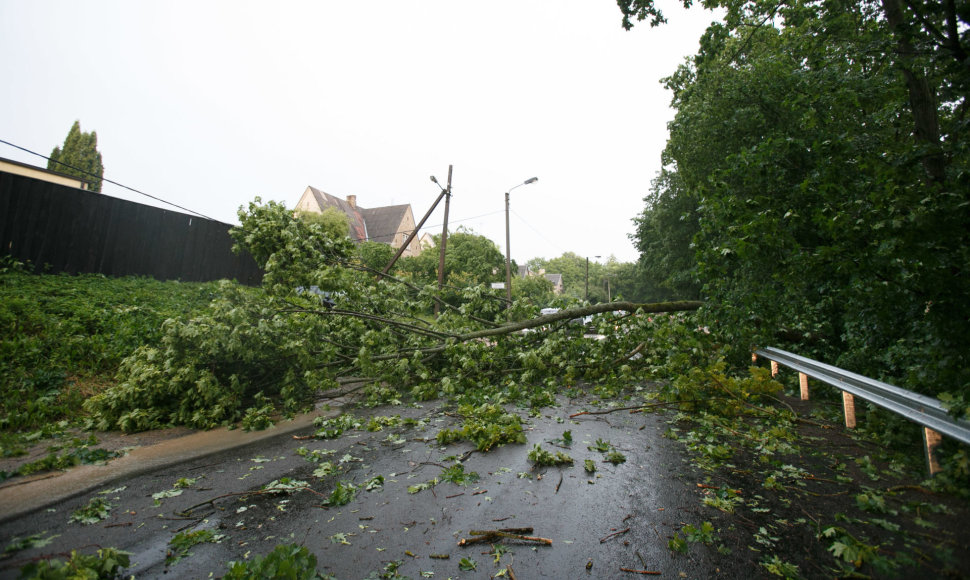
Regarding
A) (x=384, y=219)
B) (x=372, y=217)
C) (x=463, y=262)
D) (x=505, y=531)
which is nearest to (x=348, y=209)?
(x=372, y=217)

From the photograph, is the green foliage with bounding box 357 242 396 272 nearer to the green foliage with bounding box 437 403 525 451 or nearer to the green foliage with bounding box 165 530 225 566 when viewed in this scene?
the green foliage with bounding box 437 403 525 451

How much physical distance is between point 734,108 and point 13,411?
1670cm

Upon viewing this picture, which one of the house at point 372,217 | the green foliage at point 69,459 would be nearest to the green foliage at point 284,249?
the green foliage at point 69,459

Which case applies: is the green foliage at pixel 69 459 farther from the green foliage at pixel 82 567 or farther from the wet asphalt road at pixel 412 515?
the green foliage at pixel 82 567

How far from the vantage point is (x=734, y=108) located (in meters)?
13.9

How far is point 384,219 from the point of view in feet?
172

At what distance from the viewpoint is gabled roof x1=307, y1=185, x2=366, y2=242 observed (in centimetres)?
4644

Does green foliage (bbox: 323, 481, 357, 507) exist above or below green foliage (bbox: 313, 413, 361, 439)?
below

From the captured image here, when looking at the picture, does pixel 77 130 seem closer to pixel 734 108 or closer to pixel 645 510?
pixel 734 108

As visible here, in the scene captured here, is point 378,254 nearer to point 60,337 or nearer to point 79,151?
point 60,337

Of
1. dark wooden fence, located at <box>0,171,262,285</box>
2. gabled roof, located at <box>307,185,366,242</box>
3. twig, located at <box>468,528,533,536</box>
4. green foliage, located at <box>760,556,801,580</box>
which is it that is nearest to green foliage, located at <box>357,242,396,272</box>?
dark wooden fence, located at <box>0,171,262,285</box>

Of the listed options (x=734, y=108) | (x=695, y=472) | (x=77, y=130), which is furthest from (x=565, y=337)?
(x=77, y=130)

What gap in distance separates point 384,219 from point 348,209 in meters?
4.00

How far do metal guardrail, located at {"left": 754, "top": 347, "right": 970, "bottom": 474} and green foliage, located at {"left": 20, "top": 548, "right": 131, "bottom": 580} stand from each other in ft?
14.7
